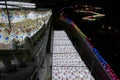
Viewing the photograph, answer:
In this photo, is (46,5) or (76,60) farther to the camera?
(46,5)

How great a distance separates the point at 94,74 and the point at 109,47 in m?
11.7

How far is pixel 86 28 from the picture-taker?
75.2 feet

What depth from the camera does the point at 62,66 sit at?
22.5 ft

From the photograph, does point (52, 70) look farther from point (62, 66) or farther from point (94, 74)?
point (94, 74)

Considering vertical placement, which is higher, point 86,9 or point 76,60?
point 76,60

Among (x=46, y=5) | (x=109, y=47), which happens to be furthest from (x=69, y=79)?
(x=46, y=5)

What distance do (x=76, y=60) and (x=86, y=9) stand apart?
27822 millimetres

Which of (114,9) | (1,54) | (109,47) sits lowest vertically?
(109,47)

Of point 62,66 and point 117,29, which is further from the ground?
point 62,66

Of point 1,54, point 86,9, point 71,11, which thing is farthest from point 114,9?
point 1,54

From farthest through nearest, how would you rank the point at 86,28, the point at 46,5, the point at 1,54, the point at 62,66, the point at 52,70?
the point at 46,5 < the point at 86,28 < the point at 62,66 < the point at 52,70 < the point at 1,54

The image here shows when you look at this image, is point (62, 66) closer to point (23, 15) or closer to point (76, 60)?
point (76, 60)

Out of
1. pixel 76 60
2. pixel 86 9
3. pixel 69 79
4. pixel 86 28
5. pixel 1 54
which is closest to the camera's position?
pixel 1 54

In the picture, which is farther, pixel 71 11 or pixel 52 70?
pixel 71 11
